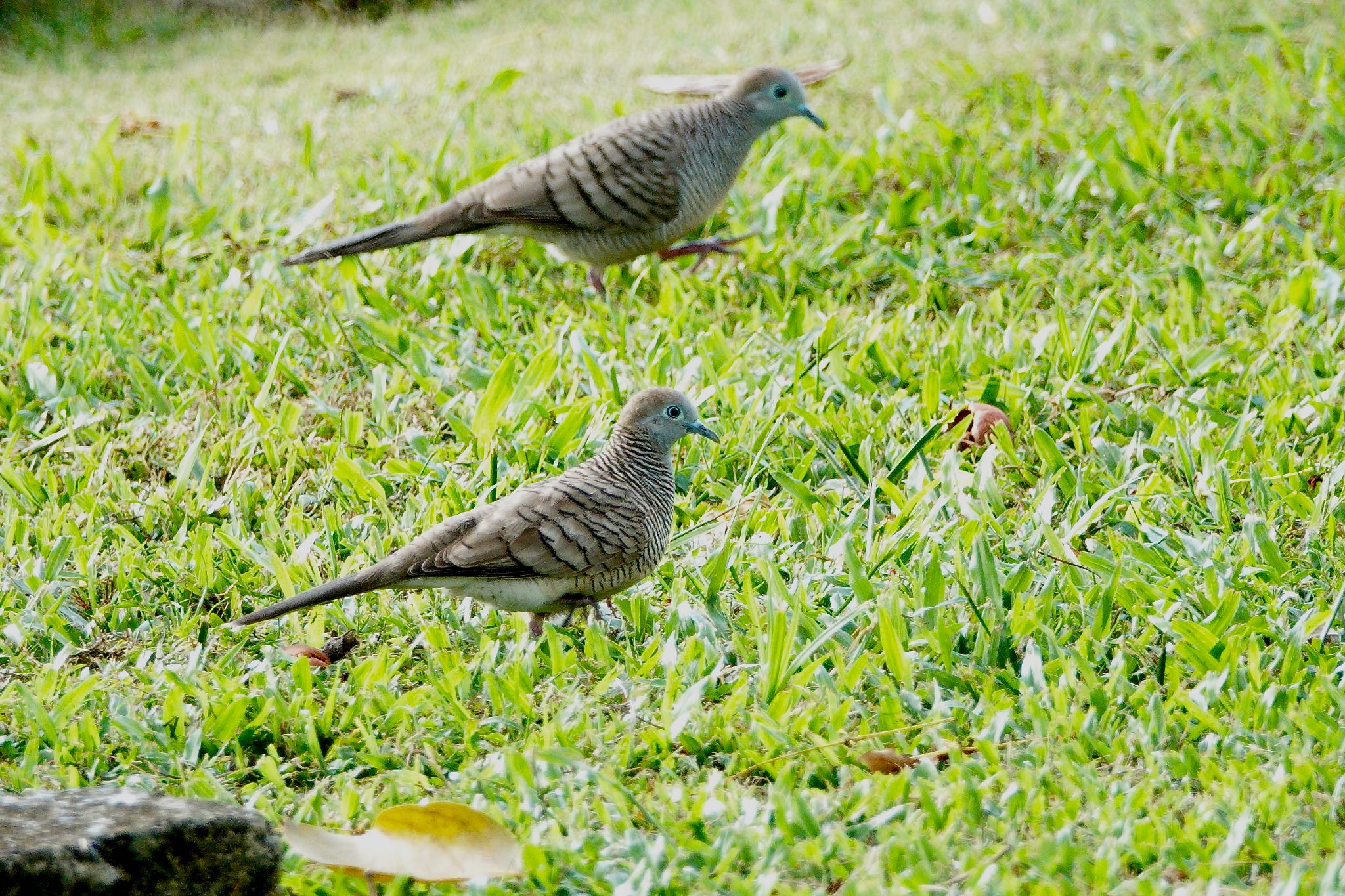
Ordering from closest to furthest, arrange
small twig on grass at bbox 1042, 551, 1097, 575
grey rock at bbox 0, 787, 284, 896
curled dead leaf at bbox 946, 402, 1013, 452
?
→ grey rock at bbox 0, 787, 284, 896 → small twig on grass at bbox 1042, 551, 1097, 575 → curled dead leaf at bbox 946, 402, 1013, 452

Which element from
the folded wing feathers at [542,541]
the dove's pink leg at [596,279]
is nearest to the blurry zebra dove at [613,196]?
the dove's pink leg at [596,279]

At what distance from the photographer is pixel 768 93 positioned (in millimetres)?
6344

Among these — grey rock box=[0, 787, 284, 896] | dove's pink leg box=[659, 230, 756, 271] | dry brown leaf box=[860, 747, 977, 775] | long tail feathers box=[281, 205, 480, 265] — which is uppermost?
long tail feathers box=[281, 205, 480, 265]

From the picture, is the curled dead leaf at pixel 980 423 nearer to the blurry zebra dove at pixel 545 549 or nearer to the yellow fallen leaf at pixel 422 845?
the blurry zebra dove at pixel 545 549

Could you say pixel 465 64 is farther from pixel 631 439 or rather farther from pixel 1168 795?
pixel 1168 795

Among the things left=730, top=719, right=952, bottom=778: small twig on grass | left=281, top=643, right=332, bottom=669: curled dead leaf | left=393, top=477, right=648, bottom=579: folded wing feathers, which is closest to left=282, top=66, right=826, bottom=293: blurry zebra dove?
left=393, top=477, right=648, bottom=579: folded wing feathers

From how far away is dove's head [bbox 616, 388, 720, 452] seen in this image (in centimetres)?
411

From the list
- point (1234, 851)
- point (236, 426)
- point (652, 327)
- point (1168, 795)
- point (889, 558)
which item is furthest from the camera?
point (652, 327)

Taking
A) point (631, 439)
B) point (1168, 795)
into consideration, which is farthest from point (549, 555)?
point (1168, 795)

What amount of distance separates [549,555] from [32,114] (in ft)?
18.5

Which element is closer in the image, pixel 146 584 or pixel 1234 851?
pixel 1234 851

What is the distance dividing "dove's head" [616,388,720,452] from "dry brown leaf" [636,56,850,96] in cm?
362

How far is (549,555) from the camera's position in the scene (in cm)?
364

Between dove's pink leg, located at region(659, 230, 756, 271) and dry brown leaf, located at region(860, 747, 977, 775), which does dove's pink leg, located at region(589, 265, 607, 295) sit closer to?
dove's pink leg, located at region(659, 230, 756, 271)
